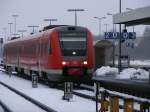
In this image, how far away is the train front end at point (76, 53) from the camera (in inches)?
1098

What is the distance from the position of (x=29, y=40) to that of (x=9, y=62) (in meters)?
14.6

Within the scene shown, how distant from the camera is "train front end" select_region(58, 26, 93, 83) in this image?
2789 cm

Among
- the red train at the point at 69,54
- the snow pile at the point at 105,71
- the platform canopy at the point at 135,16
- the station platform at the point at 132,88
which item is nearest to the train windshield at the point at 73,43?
the red train at the point at 69,54

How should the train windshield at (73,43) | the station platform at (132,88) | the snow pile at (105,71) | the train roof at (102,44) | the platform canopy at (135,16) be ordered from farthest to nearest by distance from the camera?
the snow pile at (105,71) < the train roof at (102,44) < the platform canopy at (135,16) < the train windshield at (73,43) < the station platform at (132,88)

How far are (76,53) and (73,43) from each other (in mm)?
A: 567

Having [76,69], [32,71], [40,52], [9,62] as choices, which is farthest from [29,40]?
[9,62]

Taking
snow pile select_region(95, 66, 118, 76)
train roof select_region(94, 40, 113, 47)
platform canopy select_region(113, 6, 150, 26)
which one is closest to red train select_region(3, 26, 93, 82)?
platform canopy select_region(113, 6, 150, 26)

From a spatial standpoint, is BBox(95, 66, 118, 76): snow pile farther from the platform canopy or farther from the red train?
the red train

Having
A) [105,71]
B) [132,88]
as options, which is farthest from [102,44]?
[132,88]

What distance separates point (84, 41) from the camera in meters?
28.4

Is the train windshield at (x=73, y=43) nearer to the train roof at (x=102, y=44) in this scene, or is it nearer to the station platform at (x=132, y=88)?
the station platform at (x=132, y=88)

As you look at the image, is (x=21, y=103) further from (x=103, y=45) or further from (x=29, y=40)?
(x=103, y=45)

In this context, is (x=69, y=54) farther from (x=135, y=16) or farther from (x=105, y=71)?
(x=105, y=71)

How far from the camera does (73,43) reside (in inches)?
1113
